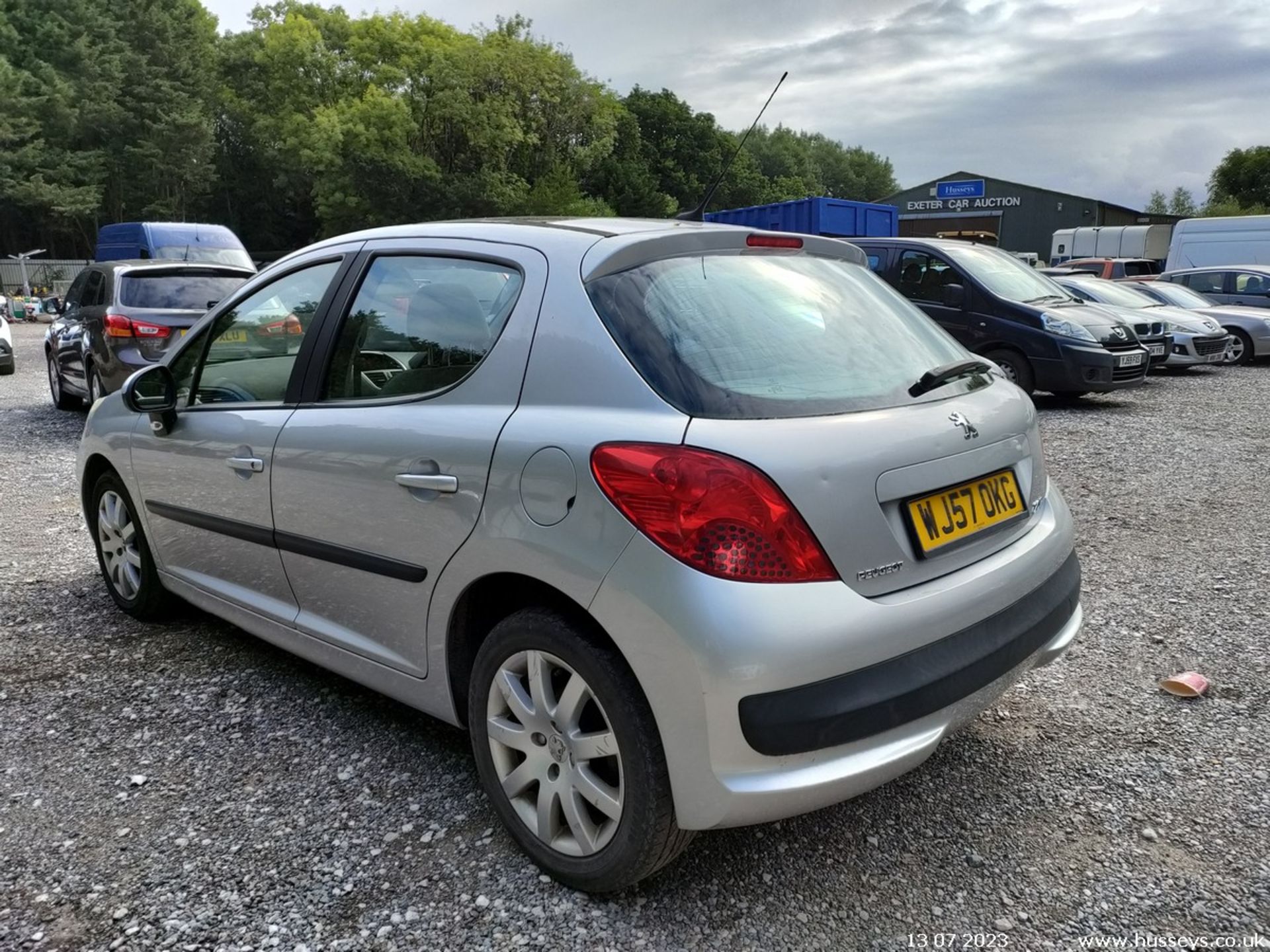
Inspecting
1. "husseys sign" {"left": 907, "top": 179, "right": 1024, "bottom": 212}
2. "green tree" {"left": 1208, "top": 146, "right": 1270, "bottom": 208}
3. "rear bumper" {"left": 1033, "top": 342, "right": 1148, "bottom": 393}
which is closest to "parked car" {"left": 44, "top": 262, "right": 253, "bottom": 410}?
"rear bumper" {"left": 1033, "top": 342, "right": 1148, "bottom": 393}

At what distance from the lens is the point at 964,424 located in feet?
7.92

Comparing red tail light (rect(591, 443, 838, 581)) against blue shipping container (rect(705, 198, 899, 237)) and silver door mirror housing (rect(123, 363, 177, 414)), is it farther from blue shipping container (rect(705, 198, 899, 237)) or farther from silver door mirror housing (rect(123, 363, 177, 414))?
blue shipping container (rect(705, 198, 899, 237))

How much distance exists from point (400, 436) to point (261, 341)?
1.20 meters

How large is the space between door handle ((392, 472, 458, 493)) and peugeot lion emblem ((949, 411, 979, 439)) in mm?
1286

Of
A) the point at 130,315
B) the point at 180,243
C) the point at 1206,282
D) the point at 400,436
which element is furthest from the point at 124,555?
the point at 1206,282

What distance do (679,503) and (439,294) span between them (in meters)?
1.16

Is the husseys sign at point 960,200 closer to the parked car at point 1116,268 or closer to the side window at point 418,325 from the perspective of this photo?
the parked car at point 1116,268

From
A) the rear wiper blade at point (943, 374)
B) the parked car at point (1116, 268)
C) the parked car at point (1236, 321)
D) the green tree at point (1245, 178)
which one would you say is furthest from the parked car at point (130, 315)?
the green tree at point (1245, 178)

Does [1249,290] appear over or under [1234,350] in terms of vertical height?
over

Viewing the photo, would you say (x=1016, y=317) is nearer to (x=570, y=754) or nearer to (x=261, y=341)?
(x=261, y=341)

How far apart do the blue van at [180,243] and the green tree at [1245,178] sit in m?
58.1

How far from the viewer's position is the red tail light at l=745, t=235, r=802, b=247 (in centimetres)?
269

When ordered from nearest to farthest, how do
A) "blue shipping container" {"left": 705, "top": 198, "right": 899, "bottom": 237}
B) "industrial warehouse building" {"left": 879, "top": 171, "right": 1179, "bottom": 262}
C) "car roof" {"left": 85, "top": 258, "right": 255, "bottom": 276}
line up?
"car roof" {"left": 85, "top": 258, "right": 255, "bottom": 276} → "blue shipping container" {"left": 705, "top": 198, "right": 899, "bottom": 237} → "industrial warehouse building" {"left": 879, "top": 171, "right": 1179, "bottom": 262}

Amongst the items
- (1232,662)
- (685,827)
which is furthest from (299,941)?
(1232,662)
